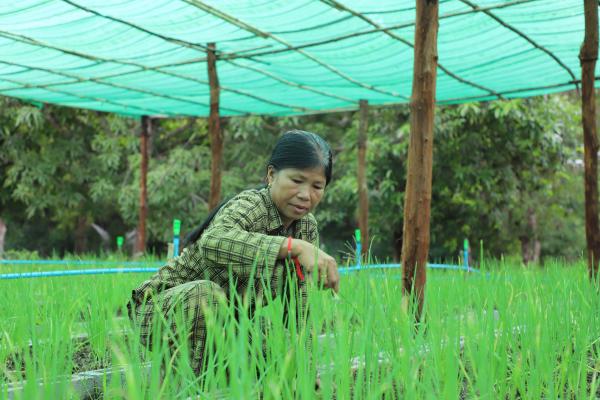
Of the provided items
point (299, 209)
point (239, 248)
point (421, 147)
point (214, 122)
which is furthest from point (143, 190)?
point (239, 248)

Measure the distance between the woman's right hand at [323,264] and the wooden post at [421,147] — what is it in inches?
47.4

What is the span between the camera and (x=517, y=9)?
5004 millimetres

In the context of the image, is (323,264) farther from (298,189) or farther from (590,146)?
(590,146)

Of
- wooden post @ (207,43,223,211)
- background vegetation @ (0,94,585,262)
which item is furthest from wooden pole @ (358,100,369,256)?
wooden post @ (207,43,223,211)

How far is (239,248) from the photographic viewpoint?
67.6 inches

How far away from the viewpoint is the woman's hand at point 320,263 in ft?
5.19

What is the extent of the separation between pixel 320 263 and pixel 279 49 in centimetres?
485

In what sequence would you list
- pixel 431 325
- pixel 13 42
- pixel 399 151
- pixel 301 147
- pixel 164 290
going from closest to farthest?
pixel 431 325, pixel 301 147, pixel 164 290, pixel 13 42, pixel 399 151

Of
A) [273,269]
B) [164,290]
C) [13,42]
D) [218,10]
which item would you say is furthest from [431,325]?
[13,42]

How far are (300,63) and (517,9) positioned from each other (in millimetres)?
2452

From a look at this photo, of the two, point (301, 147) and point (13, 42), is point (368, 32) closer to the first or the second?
point (13, 42)

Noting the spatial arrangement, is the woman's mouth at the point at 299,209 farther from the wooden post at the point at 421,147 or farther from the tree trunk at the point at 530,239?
the tree trunk at the point at 530,239

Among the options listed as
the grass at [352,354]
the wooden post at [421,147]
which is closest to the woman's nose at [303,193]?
the grass at [352,354]

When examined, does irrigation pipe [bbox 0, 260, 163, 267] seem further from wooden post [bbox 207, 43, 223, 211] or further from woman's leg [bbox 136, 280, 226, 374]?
woman's leg [bbox 136, 280, 226, 374]
